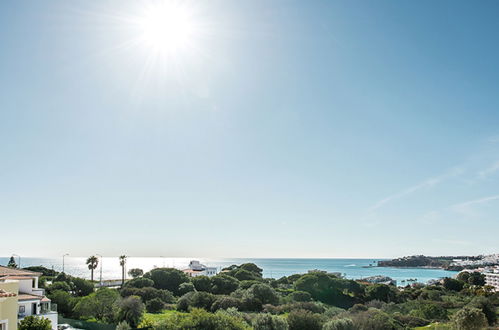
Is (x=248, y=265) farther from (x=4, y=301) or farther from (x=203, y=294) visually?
(x=4, y=301)

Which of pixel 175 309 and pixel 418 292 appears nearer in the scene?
pixel 175 309

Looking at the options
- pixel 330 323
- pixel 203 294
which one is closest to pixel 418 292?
pixel 203 294

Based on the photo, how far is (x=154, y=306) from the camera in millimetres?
49688

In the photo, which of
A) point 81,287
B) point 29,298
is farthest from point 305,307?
point 81,287

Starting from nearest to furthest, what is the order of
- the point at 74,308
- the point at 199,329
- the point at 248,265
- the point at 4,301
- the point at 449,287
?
the point at 4,301, the point at 199,329, the point at 74,308, the point at 449,287, the point at 248,265

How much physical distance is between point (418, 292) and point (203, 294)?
123 ft

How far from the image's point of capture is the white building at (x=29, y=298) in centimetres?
3010

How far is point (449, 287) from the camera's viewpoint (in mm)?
77875

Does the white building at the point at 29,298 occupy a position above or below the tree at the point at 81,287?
above

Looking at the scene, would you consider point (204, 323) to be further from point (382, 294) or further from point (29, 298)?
point (382, 294)

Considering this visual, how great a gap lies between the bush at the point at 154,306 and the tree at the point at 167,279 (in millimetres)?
13112

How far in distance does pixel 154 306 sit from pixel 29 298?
69.0ft

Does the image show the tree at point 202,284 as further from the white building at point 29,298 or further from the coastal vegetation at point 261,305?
the white building at point 29,298

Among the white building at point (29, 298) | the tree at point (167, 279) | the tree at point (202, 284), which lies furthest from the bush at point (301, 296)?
the white building at point (29, 298)
